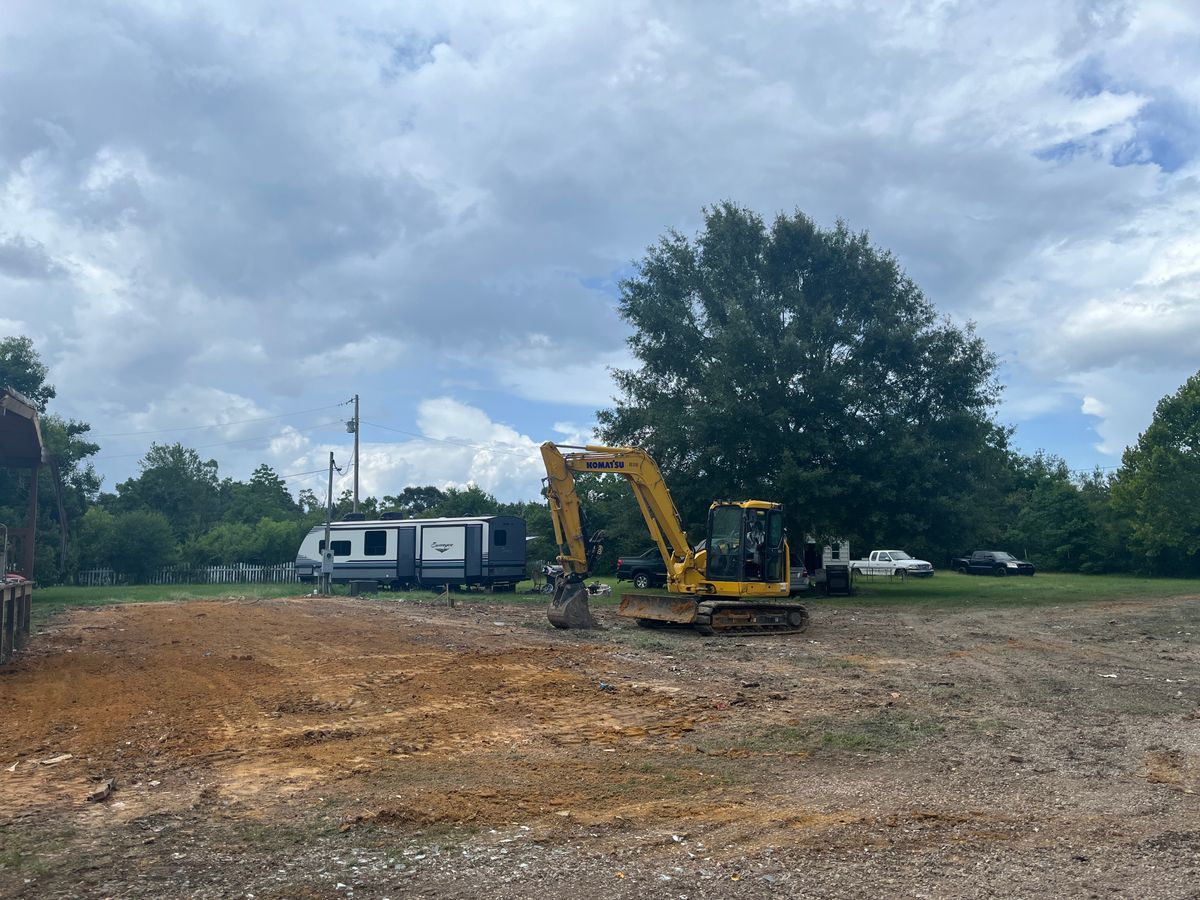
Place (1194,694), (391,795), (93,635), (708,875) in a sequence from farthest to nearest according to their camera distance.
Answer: (93,635) → (1194,694) → (391,795) → (708,875)

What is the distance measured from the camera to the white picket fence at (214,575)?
1871 inches

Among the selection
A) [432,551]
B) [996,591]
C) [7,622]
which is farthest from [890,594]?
[7,622]

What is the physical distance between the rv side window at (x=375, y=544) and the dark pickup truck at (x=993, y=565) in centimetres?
3013

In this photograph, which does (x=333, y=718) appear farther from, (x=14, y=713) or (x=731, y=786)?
(x=731, y=786)

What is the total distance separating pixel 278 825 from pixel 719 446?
25613 millimetres

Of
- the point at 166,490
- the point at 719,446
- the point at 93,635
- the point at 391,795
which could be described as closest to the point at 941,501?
the point at 719,446

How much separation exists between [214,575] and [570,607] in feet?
110

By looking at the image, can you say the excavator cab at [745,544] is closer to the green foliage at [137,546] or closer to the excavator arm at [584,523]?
the excavator arm at [584,523]

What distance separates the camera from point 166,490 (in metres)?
87.2

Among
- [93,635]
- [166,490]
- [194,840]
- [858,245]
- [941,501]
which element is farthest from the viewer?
[166,490]

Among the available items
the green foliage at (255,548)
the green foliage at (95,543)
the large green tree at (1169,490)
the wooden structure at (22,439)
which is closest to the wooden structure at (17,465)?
the wooden structure at (22,439)

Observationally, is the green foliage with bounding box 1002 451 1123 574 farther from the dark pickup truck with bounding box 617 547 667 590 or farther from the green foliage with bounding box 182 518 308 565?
the green foliage with bounding box 182 518 308 565

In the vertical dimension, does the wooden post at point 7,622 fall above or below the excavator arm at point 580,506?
below

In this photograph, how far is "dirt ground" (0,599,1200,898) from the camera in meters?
5.60
